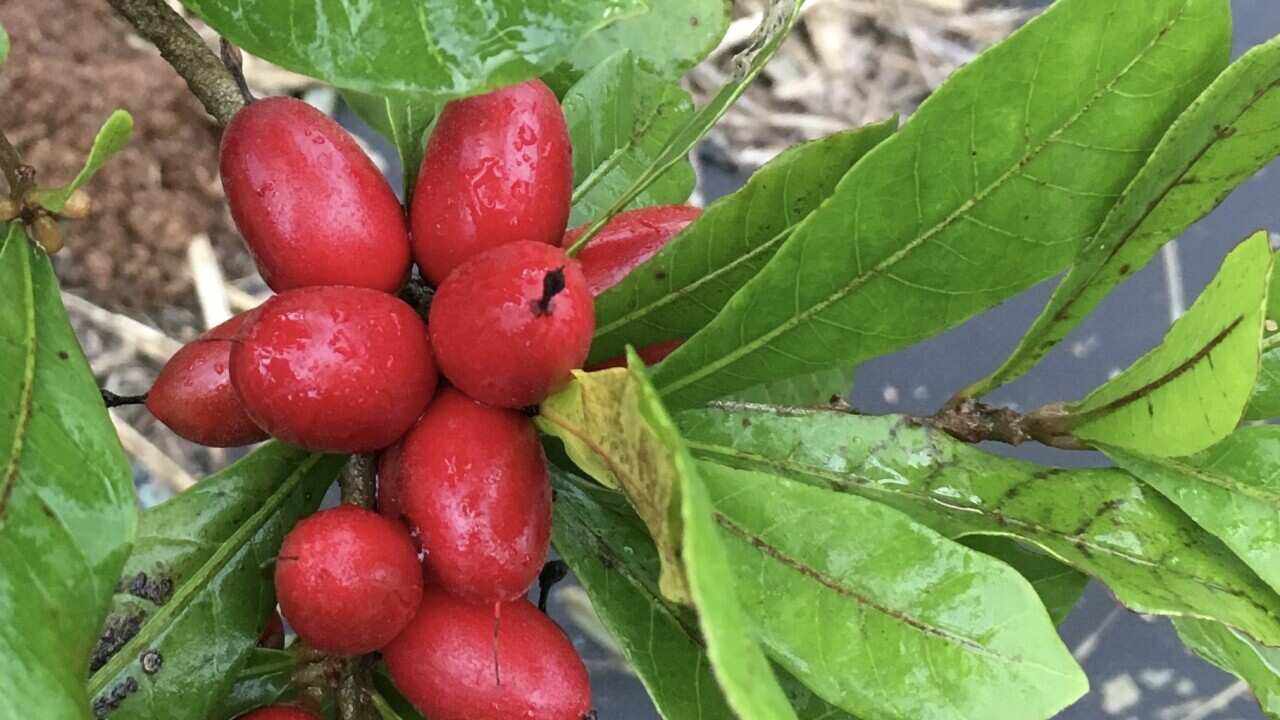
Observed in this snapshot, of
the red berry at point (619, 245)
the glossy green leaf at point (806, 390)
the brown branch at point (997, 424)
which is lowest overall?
the glossy green leaf at point (806, 390)

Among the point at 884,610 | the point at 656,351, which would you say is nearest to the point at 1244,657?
the point at 884,610

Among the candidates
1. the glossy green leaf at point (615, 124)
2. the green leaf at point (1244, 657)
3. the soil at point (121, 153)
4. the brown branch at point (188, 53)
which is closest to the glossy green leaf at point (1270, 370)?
the green leaf at point (1244, 657)

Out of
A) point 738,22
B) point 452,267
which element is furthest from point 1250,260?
point 738,22

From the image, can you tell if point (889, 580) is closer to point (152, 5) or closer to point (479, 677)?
point (479, 677)

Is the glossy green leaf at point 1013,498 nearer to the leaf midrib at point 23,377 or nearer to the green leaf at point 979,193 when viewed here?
the green leaf at point 979,193

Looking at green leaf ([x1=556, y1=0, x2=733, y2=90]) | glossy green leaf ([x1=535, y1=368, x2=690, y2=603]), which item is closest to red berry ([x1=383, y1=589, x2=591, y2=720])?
glossy green leaf ([x1=535, y1=368, x2=690, y2=603])

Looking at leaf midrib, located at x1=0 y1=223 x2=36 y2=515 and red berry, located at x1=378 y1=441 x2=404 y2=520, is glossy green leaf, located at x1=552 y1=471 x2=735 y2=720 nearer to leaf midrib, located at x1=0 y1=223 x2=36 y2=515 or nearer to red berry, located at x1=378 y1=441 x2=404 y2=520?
red berry, located at x1=378 y1=441 x2=404 y2=520
